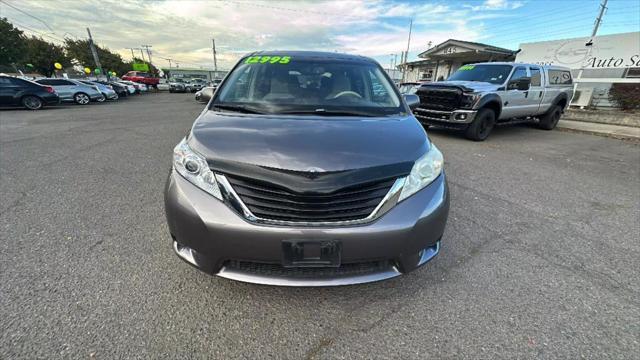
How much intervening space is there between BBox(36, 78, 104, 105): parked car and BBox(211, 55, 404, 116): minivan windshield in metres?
17.7

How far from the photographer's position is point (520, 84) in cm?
734

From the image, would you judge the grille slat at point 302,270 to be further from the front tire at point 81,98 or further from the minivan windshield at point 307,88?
the front tire at point 81,98

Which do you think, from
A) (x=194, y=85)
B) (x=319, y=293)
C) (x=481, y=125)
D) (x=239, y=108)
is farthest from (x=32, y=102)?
(x=194, y=85)

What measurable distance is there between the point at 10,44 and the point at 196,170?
42.8m

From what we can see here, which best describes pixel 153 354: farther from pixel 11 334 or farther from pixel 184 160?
pixel 184 160

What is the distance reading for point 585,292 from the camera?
2.07 meters

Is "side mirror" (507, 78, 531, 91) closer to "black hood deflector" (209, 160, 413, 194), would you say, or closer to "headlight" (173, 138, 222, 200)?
"black hood deflector" (209, 160, 413, 194)

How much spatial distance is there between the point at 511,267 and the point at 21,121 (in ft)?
43.4

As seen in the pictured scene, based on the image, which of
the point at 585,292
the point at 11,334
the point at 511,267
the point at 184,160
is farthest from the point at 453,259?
the point at 11,334

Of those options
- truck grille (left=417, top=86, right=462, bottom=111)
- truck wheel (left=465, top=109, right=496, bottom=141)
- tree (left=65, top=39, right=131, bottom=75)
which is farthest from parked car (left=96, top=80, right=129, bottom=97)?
tree (left=65, top=39, right=131, bottom=75)

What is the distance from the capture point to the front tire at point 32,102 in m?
12.0

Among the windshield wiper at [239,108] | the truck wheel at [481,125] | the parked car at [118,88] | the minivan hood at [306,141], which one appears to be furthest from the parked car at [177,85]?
the minivan hood at [306,141]

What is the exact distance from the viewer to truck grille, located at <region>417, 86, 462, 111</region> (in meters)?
6.81

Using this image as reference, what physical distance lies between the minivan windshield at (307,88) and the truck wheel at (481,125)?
198 inches
